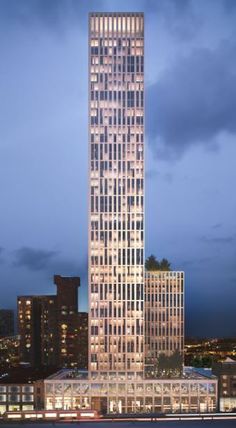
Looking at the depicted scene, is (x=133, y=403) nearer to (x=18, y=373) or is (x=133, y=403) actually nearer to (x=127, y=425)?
(x=127, y=425)

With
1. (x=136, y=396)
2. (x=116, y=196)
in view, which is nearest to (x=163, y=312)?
(x=136, y=396)

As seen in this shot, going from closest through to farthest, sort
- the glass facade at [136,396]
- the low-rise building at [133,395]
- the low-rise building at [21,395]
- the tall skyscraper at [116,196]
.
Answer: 1. the low-rise building at [133,395]
2. the glass facade at [136,396]
3. the low-rise building at [21,395]
4. the tall skyscraper at [116,196]

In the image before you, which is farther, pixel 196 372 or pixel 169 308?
pixel 169 308

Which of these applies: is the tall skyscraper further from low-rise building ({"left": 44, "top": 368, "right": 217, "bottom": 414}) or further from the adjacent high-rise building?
the adjacent high-rise building

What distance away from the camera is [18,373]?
176 metres

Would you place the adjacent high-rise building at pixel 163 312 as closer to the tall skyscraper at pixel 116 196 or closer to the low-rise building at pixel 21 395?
the tall skyscraper at pixel 116 196

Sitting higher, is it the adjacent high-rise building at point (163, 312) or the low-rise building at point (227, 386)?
the adjacent high-rise building at point (163, 312)

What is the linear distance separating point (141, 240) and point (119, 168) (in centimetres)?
1568

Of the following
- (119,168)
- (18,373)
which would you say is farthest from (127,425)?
(119,168)

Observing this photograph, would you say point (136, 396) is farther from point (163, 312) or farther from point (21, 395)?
point (163, 312)

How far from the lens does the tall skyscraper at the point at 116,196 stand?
16838 centimetres

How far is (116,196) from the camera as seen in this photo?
170125 mm

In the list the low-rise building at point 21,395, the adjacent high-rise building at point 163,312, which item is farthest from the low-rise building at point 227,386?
the low-rise building at point 21,395

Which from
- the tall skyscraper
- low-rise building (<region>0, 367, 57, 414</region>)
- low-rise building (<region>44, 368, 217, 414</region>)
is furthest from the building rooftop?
the tall skyscraper
